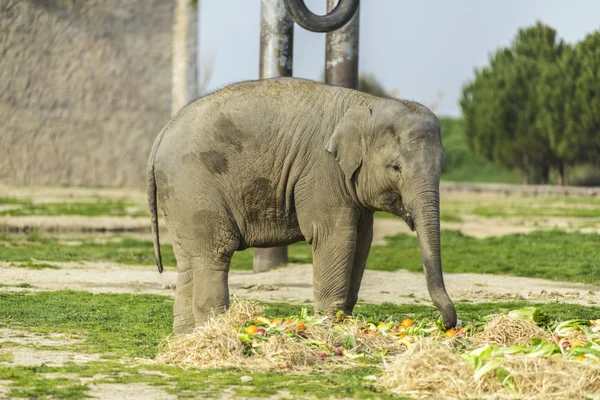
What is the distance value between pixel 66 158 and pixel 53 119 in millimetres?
1128

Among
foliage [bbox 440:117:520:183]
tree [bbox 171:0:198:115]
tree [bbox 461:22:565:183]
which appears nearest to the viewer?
tree [bbox 171:0:198:115]

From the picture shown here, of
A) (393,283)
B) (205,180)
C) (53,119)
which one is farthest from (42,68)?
(205,180)

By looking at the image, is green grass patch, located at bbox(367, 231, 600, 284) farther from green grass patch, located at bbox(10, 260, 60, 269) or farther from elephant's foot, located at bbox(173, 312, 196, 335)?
elephant's foot, located at bbox(173, 312, 196, 335)

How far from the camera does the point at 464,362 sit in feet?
24.2

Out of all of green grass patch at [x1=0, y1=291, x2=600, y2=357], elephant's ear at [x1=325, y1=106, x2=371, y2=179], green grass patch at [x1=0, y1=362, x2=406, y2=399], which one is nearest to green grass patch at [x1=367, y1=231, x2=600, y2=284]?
green grass patch at [x1=0, y1=291, x2=600, y2=357]

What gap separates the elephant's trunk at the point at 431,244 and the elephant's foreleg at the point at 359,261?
93 cm

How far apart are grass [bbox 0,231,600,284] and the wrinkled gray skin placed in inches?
261

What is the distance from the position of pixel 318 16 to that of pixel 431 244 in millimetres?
3414

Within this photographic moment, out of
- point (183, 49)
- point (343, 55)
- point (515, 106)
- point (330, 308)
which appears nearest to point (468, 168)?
point (515, 106)

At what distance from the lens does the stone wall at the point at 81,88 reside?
3219cm

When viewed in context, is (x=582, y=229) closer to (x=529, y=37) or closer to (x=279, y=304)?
(x=279, y=304)

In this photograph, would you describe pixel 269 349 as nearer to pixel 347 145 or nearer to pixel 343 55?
pixel 347 145

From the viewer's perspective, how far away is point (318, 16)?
11531 millimetres

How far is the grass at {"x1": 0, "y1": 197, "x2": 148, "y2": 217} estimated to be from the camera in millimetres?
24344
